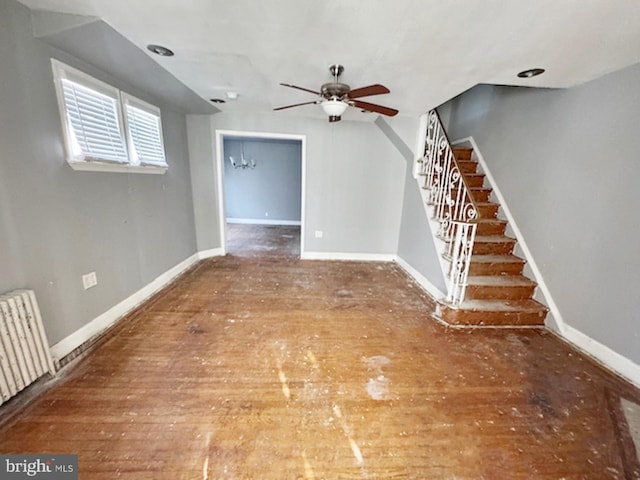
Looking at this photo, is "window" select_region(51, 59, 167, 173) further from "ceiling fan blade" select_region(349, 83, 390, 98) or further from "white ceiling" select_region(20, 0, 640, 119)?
"ceiling fan blade" select_region(349, 83, 390, 98)

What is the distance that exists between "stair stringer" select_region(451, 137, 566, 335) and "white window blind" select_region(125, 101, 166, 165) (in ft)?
14.0

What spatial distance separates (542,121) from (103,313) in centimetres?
475

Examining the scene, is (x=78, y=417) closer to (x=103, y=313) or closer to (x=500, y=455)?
(x=103, y=313)

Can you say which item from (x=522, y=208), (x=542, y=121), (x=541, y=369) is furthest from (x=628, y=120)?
(x=541, y=369)

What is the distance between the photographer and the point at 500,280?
112 inches

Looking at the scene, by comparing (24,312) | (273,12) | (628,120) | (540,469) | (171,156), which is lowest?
(540,469)

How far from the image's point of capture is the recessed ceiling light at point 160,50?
6.57 ft

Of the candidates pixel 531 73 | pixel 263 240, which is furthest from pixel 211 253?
pixel 531 73

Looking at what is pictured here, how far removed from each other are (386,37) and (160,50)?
1.72 metres

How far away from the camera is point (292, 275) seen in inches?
150

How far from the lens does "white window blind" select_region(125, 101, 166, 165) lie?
108 inches

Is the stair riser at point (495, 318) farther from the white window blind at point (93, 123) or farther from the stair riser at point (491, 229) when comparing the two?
the white window blind at point (93, 123)

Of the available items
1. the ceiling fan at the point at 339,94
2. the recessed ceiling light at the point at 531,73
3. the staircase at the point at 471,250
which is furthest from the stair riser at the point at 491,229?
the ceiling fan at the point at 339,94

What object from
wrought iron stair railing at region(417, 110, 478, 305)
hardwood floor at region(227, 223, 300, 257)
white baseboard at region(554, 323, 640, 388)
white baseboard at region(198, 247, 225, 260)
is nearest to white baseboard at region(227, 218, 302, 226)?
hardwood floor at region(227, 223, 300, 257)
